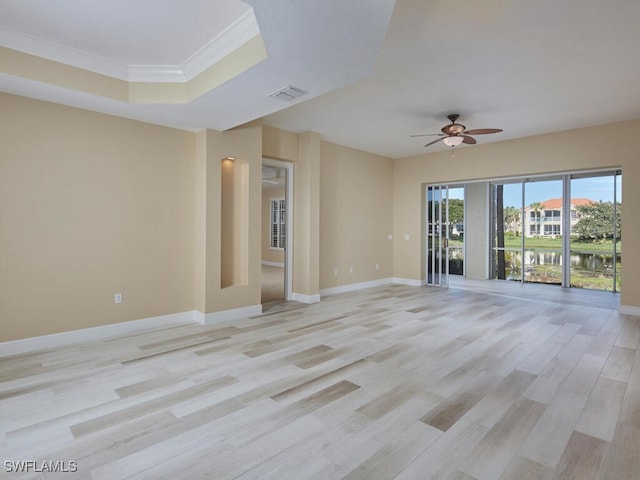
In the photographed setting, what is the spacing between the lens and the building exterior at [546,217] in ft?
25.6

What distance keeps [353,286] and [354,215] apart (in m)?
1.54

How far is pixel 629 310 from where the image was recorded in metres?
5.27

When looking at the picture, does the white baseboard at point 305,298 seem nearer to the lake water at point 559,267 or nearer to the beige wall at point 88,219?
the beige wall at point 88,219

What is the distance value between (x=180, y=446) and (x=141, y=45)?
3449mm

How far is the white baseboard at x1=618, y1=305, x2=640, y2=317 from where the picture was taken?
17.1 ft

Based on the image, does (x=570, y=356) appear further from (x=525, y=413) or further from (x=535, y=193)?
(x=535, y=193)

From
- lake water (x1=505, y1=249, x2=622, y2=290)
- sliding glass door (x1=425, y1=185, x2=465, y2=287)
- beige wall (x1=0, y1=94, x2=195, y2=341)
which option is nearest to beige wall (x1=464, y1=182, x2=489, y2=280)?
lake water (x1=505, y1=249, x2=622, y2=290)

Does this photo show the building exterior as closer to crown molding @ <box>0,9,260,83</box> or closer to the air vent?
the air vent

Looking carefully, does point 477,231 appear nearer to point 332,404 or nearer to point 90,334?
point 332,404

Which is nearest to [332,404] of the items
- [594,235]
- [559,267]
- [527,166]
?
[527,166]

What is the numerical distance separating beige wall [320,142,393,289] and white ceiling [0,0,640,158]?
2.08 m

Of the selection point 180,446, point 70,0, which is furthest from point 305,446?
point 70,0

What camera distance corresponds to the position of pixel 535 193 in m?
8.34

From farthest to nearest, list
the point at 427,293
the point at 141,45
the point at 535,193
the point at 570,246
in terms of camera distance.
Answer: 1. the point at 535,193
2. the point at 570,246
3. the point at 427,293
4. the point at 141,45
